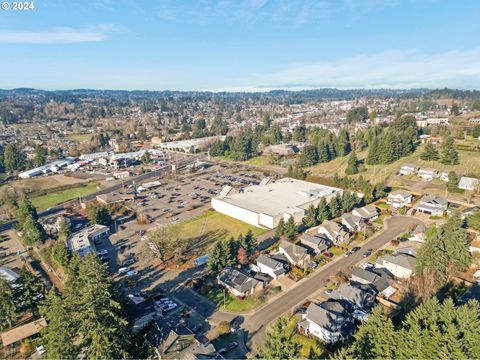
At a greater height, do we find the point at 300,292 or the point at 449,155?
the point at 449,155

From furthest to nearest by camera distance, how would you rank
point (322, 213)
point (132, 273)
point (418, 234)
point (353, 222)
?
point (322, 213)
point (353, 222)
point (418, 234)
point (132, 273)

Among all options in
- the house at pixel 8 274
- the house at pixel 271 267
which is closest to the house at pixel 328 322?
the house at pixel 271 267

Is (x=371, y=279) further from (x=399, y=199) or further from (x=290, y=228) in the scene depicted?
(x=399, y=199)

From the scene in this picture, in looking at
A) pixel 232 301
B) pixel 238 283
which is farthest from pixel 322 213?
pixel 232 301

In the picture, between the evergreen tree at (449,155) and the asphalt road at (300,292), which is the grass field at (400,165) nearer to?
the evergreen tree at (449,155)

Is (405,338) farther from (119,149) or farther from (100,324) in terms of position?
(119,149)

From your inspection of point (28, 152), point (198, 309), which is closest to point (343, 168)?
point (198, 309)
